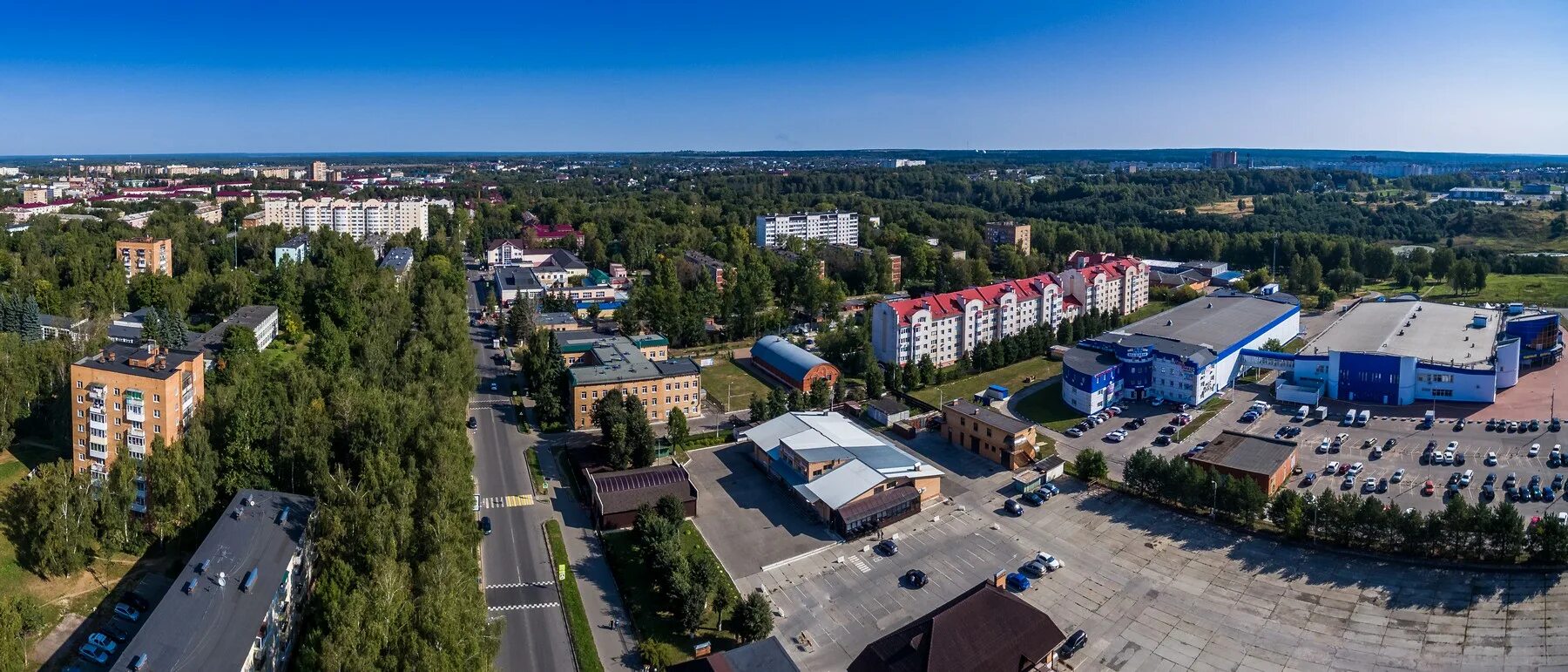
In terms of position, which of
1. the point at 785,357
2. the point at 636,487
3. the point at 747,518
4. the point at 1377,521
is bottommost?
the point at 747,518

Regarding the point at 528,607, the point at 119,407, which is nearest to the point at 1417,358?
the point at 528,607

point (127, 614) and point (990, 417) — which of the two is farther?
point (990, 417)

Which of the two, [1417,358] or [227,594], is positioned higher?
[1417,358]

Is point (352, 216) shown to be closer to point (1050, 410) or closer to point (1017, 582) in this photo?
point (1050, 410)

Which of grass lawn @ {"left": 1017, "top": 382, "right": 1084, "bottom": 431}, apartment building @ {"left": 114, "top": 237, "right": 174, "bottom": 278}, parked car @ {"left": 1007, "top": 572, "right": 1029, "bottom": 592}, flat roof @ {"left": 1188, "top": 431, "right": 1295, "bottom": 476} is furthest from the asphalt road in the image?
apartment building @ {"left": 114, "top": 237, "right": 174, "bottom": 278}

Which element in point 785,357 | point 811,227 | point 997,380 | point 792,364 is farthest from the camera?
point 811,227

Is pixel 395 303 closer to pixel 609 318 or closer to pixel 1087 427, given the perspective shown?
pixel 609 318

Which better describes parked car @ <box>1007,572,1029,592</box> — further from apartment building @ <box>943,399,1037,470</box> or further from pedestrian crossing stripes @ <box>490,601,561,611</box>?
pedestrian crossing stripes @ <box>490,601,561,611</box>
